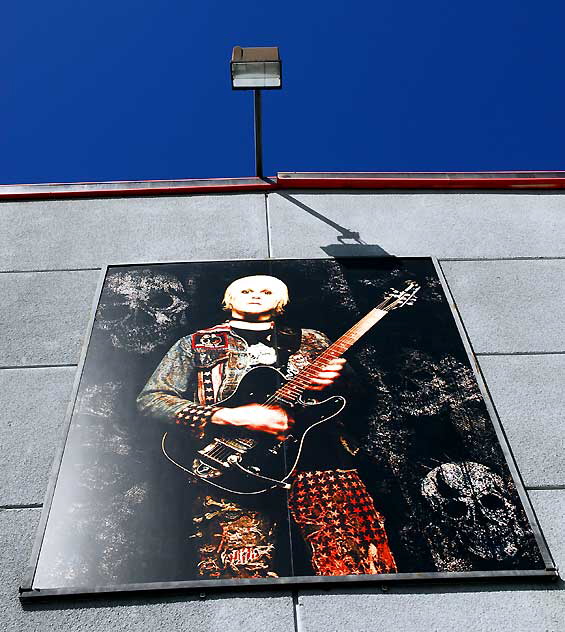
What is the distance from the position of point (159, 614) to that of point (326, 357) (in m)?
1.64

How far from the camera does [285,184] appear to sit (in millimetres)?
5742

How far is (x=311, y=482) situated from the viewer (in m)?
3.59

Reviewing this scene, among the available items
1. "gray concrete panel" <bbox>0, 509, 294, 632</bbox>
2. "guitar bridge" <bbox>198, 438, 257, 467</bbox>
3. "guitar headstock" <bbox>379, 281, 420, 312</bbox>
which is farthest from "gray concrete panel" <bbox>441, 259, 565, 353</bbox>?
"gray concrete panel" <bbox>0, 509, 294, 632</bbox>

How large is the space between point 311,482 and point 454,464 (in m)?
0.69

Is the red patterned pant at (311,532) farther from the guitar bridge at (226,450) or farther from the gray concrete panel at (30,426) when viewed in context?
the gray concrete panel at (30,426)

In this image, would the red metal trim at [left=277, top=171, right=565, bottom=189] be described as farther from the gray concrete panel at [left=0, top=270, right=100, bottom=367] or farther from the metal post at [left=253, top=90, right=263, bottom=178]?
the gray concrete panel at [left=0, top=270, right=100, bottom=367]

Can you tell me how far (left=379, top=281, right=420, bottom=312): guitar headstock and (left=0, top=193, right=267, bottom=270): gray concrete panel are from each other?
898 mm

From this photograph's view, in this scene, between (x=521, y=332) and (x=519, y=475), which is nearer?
(x=519, y=475)

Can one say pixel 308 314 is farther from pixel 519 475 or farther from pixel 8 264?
pixel 8 264

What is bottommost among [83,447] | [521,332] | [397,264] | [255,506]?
[255,506]

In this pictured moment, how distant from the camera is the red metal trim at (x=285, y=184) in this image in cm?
568

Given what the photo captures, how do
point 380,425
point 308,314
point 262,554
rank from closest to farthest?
point 262,554 < point 380,425 < point 308,314

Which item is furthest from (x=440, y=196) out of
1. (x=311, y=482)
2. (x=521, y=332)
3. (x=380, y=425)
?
(x=311, y=482)

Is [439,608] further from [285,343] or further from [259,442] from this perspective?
[285,343]
